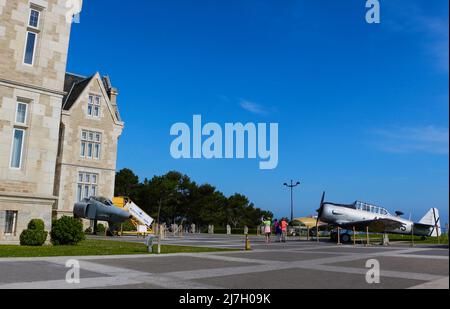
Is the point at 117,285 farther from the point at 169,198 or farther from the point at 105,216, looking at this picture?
the point at 169,198

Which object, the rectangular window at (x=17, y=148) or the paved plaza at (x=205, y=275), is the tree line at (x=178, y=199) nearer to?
the rectangular window at (x=17, y=148)

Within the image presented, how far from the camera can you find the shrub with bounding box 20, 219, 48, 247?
18594mm

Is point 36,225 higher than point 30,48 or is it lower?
lower

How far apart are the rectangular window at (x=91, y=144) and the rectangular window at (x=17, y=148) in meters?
20.2

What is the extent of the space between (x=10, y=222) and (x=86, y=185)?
20.8 metres

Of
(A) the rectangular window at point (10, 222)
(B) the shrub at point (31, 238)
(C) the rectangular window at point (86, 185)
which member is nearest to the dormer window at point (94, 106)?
(C) the rectangular window at point (86, 185)

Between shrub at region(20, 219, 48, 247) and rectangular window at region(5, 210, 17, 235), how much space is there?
69 cm

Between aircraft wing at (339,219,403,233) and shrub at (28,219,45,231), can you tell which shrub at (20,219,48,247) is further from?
aircraft wing at (339,219,403,233)

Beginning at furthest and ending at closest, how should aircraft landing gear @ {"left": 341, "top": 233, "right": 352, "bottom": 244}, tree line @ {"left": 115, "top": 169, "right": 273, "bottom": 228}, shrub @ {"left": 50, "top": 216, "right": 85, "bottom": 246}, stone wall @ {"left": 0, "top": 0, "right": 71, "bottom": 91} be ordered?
tree line @ {"left": 115, "top": 169, "right": 273, "bottom": 228} < aircraft landing gear @ {"left": 341, "top": 233, "right": 352, "bottom": 244} < stone wall @ {"left": 0, "top": 0, "right": 71, "bottom": 91} < shrub @ {"left": 50, "top": 216, "right": 85, "bottom": 246}

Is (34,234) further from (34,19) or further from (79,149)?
(79,149)

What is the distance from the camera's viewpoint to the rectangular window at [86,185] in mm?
39281

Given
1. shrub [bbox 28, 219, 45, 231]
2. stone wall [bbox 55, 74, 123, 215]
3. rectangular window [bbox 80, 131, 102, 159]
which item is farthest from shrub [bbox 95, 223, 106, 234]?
shrub [bbox 28, 219, 45, 231]

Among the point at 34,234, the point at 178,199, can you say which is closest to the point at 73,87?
the point at 34,234

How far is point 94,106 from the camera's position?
4197cm
